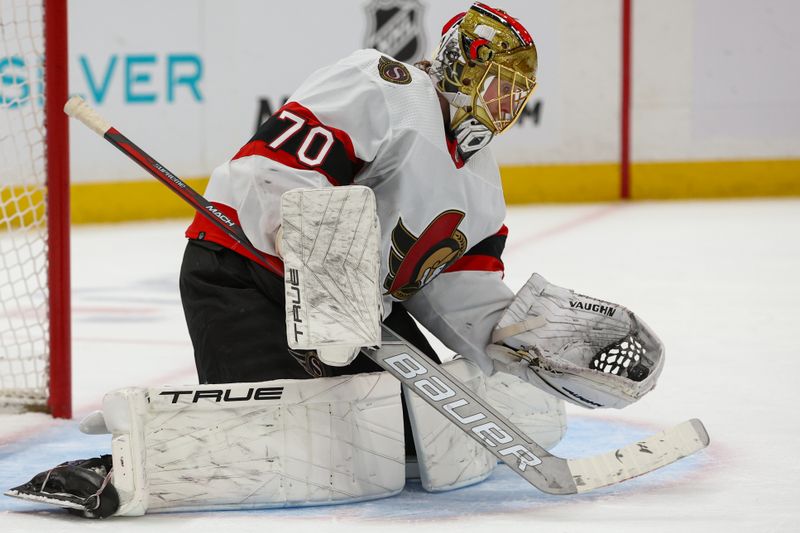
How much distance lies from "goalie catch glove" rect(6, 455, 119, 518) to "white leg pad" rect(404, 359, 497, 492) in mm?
477

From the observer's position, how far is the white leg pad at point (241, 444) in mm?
1896

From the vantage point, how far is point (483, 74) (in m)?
2.08

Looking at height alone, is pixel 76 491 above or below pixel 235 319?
below

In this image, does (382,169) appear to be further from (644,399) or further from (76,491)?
(644,399)

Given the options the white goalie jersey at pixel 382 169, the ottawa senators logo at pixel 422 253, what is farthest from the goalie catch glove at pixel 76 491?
the ottawa senators logo at pixel 422 253

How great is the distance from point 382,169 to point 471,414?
0.40 meters

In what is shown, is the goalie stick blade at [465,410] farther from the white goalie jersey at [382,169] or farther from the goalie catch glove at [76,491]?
the goalie catch glove at [76,491]

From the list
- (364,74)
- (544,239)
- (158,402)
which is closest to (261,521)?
(158,402)

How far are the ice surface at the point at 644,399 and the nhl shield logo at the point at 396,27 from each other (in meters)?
1.00

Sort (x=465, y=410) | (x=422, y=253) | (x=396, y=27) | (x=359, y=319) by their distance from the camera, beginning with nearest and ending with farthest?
1. (x=359, y=319)
2. (x=465, y=410)
3. (x=422, y=253)
4. (x=396, y=27)

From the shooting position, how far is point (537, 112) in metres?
7.11

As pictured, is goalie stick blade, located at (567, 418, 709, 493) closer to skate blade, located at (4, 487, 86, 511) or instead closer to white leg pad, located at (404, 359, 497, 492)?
white leg pad, located at (404, 359, 497, 492)


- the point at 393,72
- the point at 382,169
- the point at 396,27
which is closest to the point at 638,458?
the point at 382,169

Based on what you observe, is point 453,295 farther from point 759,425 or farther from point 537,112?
point 537,112
